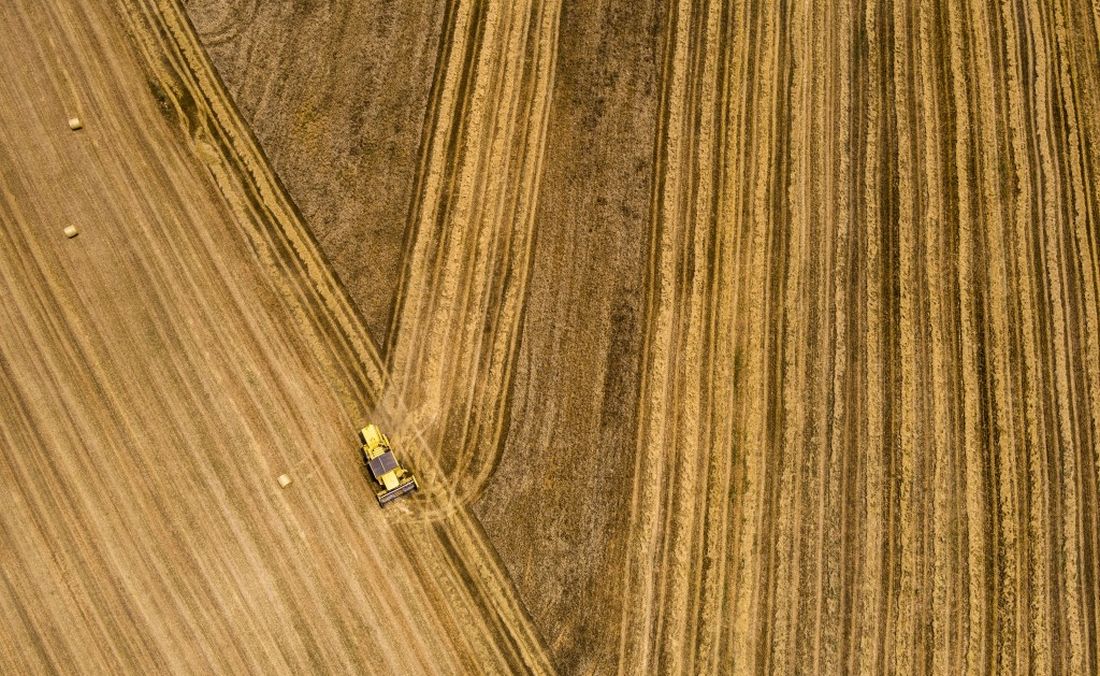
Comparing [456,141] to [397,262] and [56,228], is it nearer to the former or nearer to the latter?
[397,262]

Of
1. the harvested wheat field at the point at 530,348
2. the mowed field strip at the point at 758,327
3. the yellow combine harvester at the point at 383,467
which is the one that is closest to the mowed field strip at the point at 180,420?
the harvested wheat field at the point at 530,348

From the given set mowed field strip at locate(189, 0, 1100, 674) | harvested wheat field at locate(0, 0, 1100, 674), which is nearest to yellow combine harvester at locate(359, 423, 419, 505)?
harvested wheat field at locate(0, 0, 1100, 674)

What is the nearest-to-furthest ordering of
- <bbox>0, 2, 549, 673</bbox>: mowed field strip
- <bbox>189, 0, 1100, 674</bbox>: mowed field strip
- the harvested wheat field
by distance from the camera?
<bbox>0, 2, 549, 673</bbox>: mowed field strip < the harvested wheat field < <bbox>189, 0, 1100, 674</bbox>: mowed field strip

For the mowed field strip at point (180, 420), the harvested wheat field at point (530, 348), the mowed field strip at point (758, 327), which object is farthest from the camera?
the mowed field strip at point (758, 327)

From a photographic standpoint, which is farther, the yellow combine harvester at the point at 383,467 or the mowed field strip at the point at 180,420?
the yellow combine harvester at the point at 383,467

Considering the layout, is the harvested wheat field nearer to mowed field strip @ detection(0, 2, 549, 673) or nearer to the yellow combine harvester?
mowed field strip @ detection(0, 2, 549, 673)

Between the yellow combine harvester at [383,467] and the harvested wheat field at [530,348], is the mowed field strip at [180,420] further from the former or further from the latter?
the yellow combine harvester at [383,467]
